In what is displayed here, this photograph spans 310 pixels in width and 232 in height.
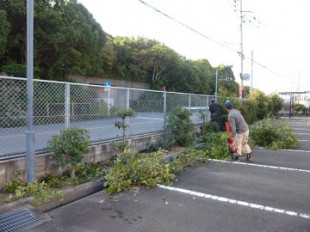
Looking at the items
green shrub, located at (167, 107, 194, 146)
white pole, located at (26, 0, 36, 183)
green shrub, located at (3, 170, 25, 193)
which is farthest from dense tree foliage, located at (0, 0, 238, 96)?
green shrub, located at (3, 170, 25, 193)

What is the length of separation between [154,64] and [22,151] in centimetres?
2753

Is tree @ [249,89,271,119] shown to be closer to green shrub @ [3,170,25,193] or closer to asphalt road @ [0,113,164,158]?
asphalt road @ [0,113,164,158]

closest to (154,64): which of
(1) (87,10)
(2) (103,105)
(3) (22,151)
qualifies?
(1) (87,10)

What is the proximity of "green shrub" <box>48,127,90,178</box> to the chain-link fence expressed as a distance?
48 cm

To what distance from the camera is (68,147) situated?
4762 mm

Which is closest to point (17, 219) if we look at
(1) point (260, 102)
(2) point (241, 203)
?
(2) point (241, 203)

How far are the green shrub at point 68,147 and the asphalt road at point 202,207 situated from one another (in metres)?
0.79

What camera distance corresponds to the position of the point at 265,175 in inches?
233

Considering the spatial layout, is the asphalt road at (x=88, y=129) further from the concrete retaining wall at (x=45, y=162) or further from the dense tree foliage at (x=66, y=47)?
the dense tree foliage at (x=66, y=47)

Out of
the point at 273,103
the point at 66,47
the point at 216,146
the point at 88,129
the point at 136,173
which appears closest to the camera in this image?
the point at 136,173

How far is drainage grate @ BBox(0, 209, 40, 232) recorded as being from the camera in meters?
3.37

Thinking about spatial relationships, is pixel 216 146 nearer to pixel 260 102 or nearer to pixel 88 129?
pixel 88 129

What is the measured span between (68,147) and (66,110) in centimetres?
101

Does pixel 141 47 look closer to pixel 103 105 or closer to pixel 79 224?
pixel 103 105
